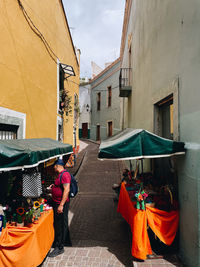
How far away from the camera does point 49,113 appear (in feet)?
24.8

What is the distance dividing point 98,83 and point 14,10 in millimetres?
19060

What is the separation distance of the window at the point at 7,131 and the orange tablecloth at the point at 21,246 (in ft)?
7.76

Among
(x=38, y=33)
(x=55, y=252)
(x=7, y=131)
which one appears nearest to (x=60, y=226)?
(x=55, y=252)

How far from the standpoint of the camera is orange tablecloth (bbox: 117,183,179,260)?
3.23 meters

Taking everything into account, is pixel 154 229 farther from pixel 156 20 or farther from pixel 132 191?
pixel 156 20

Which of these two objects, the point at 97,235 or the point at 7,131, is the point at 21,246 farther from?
the point at 7,131

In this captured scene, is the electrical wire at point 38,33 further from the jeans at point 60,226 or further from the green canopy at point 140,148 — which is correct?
the jeans at point 60,226

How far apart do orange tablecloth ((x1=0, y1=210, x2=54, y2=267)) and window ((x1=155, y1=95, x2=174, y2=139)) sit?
11.6 ft

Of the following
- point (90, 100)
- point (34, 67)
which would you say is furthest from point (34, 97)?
point (90, 100)

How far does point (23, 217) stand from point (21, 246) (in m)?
0.44

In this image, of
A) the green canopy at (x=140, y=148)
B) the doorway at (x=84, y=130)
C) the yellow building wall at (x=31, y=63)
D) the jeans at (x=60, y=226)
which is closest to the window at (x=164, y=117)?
the green canopy at (x=140, y=148)

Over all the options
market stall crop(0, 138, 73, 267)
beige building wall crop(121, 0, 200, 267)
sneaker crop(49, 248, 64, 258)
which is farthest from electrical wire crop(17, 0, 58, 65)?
sneaker crop(49, 248, 64, 258)

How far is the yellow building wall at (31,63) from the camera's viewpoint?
451cm

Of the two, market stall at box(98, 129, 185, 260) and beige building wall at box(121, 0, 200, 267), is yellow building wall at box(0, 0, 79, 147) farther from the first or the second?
beige building wall at box(121, 0, 200, 267)
